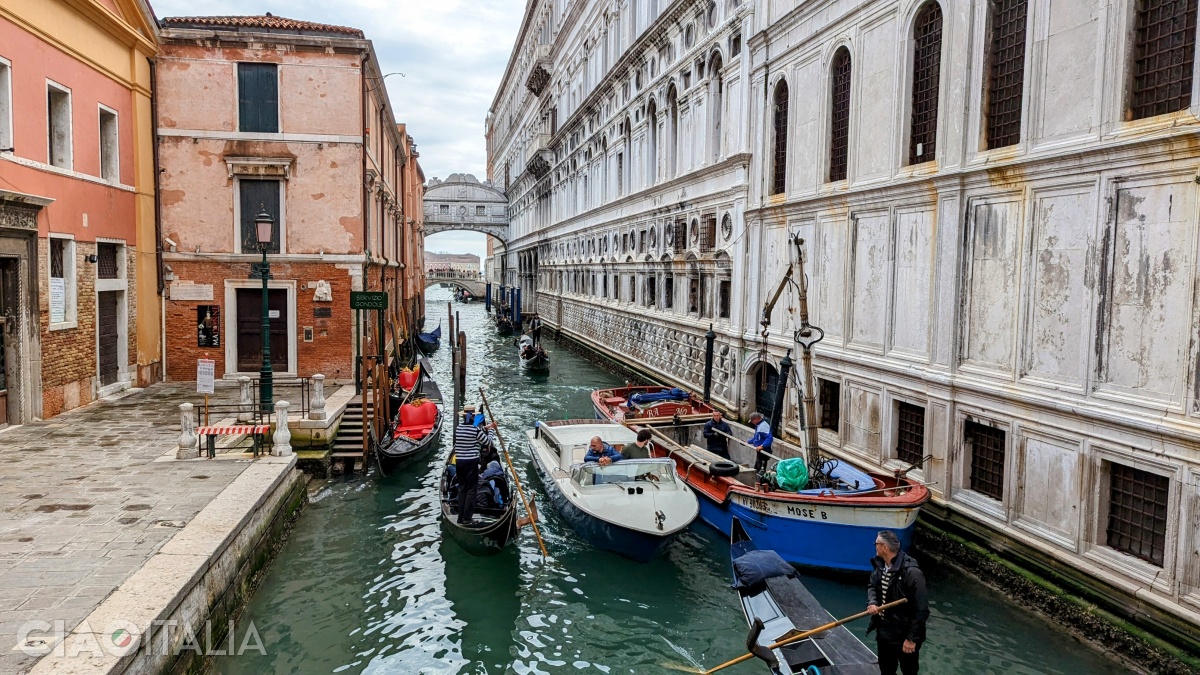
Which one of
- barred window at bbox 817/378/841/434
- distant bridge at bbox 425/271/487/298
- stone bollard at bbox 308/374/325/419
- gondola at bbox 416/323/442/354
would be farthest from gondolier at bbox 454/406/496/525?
distant bridge at bbox 425/271/487/298

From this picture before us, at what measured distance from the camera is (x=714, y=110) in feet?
57.2

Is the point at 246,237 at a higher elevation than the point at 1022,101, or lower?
lower

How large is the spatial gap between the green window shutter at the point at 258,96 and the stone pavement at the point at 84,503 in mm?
6202

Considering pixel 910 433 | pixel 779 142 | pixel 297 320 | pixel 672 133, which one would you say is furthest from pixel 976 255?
pixel 672 133

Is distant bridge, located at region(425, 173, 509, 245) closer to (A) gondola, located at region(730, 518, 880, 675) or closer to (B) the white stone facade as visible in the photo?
(B) the white stone facade

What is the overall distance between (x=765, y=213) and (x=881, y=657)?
953 cm

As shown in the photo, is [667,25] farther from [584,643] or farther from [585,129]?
[584,643]

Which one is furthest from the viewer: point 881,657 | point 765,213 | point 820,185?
point 765,213

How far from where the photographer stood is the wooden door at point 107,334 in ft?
43.7

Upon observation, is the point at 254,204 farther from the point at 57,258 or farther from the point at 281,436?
the point at 281,436

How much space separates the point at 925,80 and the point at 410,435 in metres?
10.0

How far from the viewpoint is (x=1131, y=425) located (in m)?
6.77

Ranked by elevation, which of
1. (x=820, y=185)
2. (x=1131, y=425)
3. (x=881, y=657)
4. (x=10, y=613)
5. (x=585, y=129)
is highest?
(x=585, y=129)

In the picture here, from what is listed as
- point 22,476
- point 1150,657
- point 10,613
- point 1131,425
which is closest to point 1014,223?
point 1131,425
